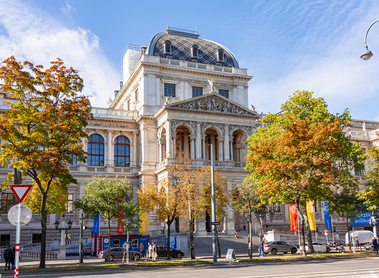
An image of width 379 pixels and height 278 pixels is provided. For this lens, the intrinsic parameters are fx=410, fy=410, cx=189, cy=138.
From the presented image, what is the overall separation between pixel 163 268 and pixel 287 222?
3471 centimetres

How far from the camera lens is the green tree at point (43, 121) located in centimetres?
2714

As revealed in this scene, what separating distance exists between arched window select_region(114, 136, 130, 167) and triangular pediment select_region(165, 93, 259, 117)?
10747mm

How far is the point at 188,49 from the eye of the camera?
6378cm

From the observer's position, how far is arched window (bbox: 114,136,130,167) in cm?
5803

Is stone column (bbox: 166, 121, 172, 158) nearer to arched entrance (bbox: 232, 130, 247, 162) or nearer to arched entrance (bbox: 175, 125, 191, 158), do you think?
arched entrance (bbox: 175, 125, 191, 158)

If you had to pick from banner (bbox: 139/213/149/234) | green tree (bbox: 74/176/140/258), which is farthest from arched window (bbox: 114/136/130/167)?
green tree (bbox: 74/176/140/258)

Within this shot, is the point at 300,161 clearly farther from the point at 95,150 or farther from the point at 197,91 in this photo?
the point at 95,150

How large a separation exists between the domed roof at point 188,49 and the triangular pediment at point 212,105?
10749 millimetres

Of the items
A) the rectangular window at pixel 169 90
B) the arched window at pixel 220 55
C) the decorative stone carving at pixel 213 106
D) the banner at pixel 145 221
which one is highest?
the arched window at pixel 220 55

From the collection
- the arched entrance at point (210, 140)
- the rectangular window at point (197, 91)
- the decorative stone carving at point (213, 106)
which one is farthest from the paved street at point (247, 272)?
the rectangular window at point (197, 91)

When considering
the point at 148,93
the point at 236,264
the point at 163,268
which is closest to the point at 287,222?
the point at 148,93

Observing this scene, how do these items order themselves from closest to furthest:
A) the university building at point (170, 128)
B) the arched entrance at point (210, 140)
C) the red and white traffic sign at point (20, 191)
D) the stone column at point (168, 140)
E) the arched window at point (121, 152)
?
1. the red and white traffic sign at point (20, 191)
2. the stone column at point (168, 140)
3. the university building at point (170, 128)
4. the arched entrance at point (210, 140)
5. the arched window at point (121, 152)

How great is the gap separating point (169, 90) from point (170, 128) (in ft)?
32.6

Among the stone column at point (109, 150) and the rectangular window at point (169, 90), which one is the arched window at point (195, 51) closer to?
the rectangular window at point (169, 90)
